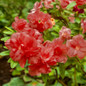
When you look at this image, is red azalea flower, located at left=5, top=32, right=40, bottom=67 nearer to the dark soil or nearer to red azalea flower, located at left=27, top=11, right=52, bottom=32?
red azalea flower, located at left=27, top=11, right=52, bottom=32

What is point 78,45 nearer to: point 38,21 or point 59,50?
point 59,50

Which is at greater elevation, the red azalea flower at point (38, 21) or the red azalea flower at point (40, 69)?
the red azalea flower at point (38, 21)

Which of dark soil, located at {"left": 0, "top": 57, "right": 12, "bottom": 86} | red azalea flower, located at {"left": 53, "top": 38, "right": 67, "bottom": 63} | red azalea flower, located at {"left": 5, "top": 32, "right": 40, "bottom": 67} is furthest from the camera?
dark soil, located at {"left": 0, "top": 57, "right": 12, "bottom": 86}

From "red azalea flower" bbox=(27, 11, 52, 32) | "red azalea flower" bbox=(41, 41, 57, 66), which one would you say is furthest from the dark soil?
"red azalea flower" bbox=(41, 41, 57, 66)

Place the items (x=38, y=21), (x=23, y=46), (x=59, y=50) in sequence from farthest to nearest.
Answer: (x=38, y=21)
(x=59, y=50)
(x=23, y=46)

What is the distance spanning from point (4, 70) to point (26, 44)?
1682 mm

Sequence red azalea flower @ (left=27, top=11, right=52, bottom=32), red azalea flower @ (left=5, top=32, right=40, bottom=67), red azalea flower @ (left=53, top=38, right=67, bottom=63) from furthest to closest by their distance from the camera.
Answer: red azalea flower @ (left=27, top=11, right=52, bottom=32) → red azalea flower @ (left=53, top=38, right=67, bottom=63) → red azalea flower @ (left=5, top=32, right=40, bottom=67)

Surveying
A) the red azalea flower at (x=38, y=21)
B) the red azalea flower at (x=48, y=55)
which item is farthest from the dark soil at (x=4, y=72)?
the red azalea flower at (x=48, y=55)

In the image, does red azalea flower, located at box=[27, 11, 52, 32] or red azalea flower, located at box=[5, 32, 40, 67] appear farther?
red azalea flower, located at box=[27, 11, 52, 32]

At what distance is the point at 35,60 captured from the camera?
947 millimetres

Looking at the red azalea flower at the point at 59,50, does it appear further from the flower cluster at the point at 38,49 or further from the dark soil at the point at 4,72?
the dark soil at the point at 4,72

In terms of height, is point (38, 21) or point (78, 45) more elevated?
point (38, 21)

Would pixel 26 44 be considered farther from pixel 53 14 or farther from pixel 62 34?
pixel 53 14

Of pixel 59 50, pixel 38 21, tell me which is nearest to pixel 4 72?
pixel 38 21
